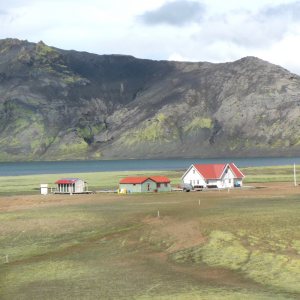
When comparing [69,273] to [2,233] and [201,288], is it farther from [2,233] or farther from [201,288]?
[2,233]

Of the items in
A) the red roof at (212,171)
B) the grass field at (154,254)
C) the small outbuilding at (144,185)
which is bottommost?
the grass field at (154,254)

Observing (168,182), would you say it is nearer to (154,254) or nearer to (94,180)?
(94,180)

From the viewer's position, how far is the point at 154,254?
3272cm

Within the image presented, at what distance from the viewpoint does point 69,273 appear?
2859cm

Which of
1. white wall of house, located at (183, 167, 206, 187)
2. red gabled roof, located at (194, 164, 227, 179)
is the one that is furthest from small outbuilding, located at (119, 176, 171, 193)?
red gabled roof, located at (194, 164, 227, 179)

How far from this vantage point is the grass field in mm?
24578

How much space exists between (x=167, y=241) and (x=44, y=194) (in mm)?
52770

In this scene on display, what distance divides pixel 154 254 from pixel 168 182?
175ft

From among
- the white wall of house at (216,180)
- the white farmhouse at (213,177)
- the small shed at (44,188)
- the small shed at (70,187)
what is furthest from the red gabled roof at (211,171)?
the small shed at (44,188)

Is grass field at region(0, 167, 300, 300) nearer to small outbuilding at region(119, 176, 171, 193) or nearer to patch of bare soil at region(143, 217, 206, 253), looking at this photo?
patch of bare soil at region(143, 217, 206, 253)

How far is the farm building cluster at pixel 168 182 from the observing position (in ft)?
277

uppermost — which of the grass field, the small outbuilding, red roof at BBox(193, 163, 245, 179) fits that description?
red roof at BBox(193, 163, 245, 179)

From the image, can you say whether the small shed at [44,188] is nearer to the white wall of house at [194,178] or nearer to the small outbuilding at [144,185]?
the small outbuilding at [144,185]

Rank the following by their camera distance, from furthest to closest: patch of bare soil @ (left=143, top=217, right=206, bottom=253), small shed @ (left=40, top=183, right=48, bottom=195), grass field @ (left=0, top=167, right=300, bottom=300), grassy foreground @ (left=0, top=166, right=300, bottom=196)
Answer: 1. grassy foreground @ (left=0, top=166, right=300, bottom=196)
2. small shed @ (left=40, top=183, right=48, bottom=195)
3. patch of bare soil @ (left=143, top=217, right=206, bottom=253)
4. grass field @ (left=0, top=167, right=300, bottom=300)
